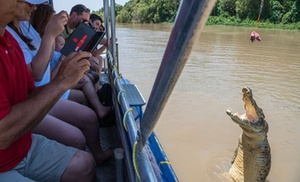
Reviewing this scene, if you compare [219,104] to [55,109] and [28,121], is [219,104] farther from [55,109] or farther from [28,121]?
[28,121]

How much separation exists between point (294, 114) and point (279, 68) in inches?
196

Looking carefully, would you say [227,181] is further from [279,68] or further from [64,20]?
[279,68]

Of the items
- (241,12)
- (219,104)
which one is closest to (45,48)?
(219,104)

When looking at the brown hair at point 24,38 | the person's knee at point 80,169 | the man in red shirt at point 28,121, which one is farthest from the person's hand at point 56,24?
the person's knee at point 80,169

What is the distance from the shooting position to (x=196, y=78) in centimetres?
A: 957

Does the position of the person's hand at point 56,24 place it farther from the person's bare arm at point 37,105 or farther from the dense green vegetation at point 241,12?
the dense green vegetation at point 241,12

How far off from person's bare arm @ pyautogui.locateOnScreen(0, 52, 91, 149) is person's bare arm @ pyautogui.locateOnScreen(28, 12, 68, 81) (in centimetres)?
52

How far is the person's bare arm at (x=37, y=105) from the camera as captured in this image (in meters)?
1.06

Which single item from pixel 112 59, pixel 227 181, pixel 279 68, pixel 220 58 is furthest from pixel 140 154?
pixel 220 58

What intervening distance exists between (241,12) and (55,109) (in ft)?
118

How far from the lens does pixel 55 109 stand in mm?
1857

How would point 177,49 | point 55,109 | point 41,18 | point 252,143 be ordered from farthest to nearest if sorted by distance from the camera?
point 252,143 < point 41,18 < point 55,109 < point 177,49

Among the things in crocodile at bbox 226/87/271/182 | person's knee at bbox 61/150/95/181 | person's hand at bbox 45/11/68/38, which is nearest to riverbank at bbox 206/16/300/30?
crocodile at bbox 226/87/271/182

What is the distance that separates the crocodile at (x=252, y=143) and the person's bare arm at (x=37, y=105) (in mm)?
2038
